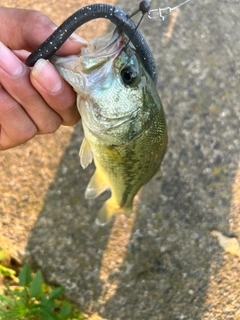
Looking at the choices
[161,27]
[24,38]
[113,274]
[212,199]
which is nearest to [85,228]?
[113,274]

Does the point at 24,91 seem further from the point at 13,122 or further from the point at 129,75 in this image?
the point at 129,75

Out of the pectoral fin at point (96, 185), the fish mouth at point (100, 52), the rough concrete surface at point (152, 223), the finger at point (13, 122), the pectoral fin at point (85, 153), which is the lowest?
the rough concrete surface at point (152, 223)

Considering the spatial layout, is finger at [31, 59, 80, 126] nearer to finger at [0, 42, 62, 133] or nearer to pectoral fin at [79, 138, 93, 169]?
finger at [0, 42, 62, 133]

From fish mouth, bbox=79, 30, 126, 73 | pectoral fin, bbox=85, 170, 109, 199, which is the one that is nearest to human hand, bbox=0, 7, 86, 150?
fish mouth, bbox=79, 30, 126, 73

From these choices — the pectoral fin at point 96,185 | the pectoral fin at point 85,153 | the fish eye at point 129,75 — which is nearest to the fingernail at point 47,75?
the fish eye at point 129,75

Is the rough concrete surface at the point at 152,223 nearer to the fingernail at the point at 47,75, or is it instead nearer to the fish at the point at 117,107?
the fish at the point at 117,107

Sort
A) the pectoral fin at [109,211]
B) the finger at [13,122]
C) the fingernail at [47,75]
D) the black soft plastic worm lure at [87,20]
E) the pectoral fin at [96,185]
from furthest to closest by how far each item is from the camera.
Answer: the pectoral fin at [109,211] → the pectoral fin at [96,185] → the finger at [13,122] → the fingernail at [47,75] → the black soft plastic worm lure at [87,20]
